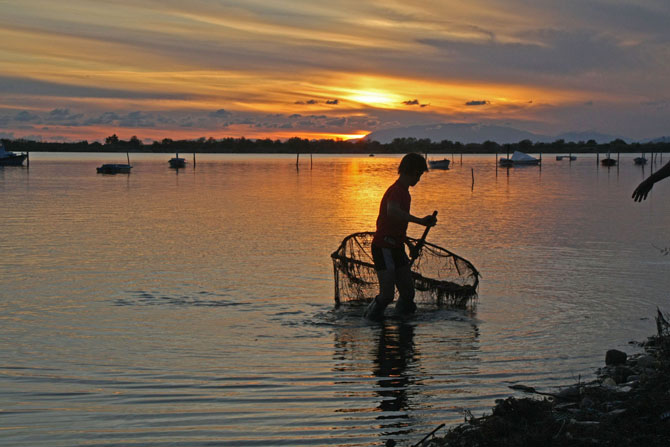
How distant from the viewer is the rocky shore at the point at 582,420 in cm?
463

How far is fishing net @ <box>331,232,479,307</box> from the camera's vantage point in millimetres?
10737

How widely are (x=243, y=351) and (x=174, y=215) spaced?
20.5 m

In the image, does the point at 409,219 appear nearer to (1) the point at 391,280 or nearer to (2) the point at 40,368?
(1) the point at 391,280

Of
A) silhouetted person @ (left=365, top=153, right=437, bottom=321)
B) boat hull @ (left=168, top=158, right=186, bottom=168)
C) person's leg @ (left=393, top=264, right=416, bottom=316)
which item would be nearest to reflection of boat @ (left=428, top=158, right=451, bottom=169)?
boat hull @ (left=168, top=158, right=186, bottom=168)

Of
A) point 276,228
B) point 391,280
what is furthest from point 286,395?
point 276,228

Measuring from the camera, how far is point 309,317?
10461mm

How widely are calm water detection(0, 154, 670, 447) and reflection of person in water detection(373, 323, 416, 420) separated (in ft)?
0.11

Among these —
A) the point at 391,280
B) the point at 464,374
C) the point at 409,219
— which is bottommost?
the point at 464,374

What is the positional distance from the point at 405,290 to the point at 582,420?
13.5 ft

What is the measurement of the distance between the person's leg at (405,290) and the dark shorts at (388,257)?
0.43 ft

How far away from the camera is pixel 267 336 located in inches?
366

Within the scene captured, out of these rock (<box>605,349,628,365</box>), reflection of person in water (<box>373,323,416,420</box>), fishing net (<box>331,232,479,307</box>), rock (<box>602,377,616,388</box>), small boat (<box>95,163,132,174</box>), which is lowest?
reflection of person in water (<box>373,323,416,420</box>)

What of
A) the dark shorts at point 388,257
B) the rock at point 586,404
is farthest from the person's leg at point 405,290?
the rock at point 586,404

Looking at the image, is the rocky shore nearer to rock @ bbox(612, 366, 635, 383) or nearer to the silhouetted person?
rock @ bbox(612, 366, 635, 383)
